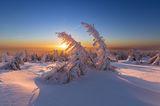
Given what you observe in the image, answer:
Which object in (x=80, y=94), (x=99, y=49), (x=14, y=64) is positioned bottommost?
(x=14, y=64)

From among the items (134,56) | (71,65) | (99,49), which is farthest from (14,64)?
(134,56)

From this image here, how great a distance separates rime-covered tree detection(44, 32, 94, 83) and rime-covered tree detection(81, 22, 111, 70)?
2.64m

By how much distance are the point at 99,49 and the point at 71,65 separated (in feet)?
14.7

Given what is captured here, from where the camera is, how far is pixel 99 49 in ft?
56.6

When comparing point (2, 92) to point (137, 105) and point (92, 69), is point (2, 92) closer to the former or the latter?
point (137, 105)

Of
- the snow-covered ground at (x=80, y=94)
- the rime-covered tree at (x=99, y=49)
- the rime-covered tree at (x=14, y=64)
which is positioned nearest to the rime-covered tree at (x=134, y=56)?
the rime-covered tree at (x=14, y=64)

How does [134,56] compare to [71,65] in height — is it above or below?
below

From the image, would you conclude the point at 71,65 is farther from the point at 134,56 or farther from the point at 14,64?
the point at 134,56

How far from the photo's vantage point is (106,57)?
17656 millimetres

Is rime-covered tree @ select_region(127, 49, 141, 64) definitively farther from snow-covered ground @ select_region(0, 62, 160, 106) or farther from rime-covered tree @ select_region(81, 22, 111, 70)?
snow-covered ground @ select_region(0, 62, 160, 106)

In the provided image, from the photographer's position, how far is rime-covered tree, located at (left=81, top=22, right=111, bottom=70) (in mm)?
16834

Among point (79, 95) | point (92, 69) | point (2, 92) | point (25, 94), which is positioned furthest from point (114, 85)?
point (2, 92)

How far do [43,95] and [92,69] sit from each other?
19.2 ft

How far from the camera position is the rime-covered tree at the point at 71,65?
12.9 metres
